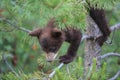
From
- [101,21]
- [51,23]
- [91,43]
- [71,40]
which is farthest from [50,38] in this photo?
[91,43]

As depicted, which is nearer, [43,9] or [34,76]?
[43,9]

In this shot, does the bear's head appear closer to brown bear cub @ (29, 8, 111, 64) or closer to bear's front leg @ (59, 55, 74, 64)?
brown bear cub @ (29, 8, 111, 64)

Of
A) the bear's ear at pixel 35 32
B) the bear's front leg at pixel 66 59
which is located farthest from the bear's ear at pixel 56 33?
the bear's front leg at pixel 66 59

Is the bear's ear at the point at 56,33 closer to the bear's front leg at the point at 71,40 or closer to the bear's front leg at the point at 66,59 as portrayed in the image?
the bear's front leg at the point at 71,40

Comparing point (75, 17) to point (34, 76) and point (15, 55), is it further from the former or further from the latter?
point (15, 55)

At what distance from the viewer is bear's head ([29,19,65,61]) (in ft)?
16.0

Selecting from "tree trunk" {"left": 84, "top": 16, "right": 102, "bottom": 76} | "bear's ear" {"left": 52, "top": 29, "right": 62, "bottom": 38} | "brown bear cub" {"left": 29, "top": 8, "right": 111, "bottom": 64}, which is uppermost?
"bear's ear" {"left": 52, "top": 29, "right": 62, "bottom": 38}

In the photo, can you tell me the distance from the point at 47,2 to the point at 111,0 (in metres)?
0.63

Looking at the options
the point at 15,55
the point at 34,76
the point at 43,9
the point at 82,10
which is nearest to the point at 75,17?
the point at 82,10

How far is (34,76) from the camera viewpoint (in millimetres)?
5031

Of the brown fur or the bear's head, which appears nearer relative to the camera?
the bear's head

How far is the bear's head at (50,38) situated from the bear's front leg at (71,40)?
20 cm

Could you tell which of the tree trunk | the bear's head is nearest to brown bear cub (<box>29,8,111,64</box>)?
the bear's head

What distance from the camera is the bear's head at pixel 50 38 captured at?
4875 millimetres
